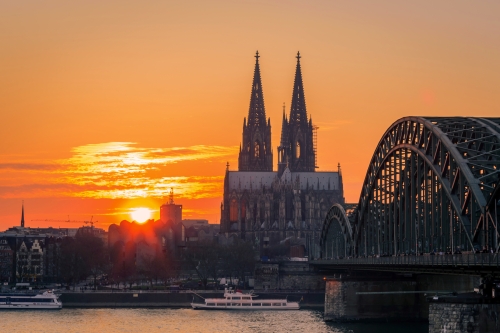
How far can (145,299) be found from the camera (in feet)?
450

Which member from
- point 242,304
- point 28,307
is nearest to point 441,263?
point 242,304

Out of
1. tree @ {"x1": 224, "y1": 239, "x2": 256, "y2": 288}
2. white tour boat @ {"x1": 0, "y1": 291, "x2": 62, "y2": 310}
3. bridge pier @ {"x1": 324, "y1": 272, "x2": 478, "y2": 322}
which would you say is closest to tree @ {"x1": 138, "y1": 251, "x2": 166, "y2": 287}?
tree @ {"x1": 224, "y1": 239, "x2": 256, "y2": 288}

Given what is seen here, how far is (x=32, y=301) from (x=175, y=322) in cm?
3080

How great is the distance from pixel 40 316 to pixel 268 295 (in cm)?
3249

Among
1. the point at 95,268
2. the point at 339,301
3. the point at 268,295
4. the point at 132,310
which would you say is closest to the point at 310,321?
the point at 339,301

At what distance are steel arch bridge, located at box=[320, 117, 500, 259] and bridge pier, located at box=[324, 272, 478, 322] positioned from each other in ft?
9.11

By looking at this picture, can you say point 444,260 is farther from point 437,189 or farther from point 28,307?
point 28,307

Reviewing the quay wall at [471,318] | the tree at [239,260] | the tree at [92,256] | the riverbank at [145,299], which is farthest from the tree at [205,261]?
the quay wall at [471,318]

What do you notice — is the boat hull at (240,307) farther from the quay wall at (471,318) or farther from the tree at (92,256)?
the quay wall at (471,318)

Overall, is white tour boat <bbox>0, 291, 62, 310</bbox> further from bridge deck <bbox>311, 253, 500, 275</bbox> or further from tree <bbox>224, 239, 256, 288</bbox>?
bridge deck <bbox>311, 253, 500, 275</bbox>

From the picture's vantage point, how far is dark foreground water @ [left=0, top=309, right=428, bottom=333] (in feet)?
320

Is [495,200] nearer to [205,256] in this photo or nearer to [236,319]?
[236,319]

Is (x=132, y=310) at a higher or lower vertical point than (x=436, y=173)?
lower

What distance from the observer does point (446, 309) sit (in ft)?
197
